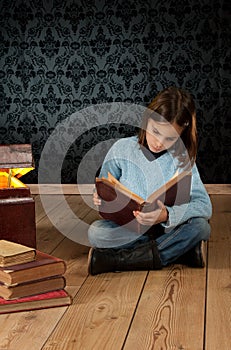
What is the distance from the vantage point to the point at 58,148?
579 centimetres

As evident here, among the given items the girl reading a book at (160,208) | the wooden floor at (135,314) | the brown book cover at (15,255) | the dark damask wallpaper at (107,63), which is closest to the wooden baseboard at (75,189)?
the dark damask wallpaper at (107,63)

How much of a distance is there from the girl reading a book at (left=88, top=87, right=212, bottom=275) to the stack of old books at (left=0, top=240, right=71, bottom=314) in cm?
49

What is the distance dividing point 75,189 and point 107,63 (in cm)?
103

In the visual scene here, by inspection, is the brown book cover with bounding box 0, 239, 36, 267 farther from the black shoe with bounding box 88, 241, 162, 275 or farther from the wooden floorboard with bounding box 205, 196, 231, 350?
the wooden floorboard with bounding box 205, 196, 231, 350

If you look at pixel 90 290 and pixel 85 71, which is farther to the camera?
pixel 85 71

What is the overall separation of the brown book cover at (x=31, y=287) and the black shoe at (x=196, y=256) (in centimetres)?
81

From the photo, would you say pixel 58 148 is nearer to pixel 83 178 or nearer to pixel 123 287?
pixel 83 178

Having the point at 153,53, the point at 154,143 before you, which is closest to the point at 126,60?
the point at 153,53

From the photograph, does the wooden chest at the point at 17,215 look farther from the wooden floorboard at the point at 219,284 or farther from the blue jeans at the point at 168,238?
the wooden floorboard at the point at 219,284

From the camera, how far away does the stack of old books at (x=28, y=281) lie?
286 cm

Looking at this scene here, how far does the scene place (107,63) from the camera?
5672mm

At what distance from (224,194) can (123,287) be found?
2.60 metres

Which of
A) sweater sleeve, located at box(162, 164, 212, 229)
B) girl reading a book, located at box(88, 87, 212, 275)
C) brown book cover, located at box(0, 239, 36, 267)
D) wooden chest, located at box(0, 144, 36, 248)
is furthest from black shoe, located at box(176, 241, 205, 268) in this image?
A: brown book cover, located at box(0, 239, 36, 267)

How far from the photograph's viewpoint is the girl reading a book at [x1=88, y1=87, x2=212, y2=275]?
11.4 feet
